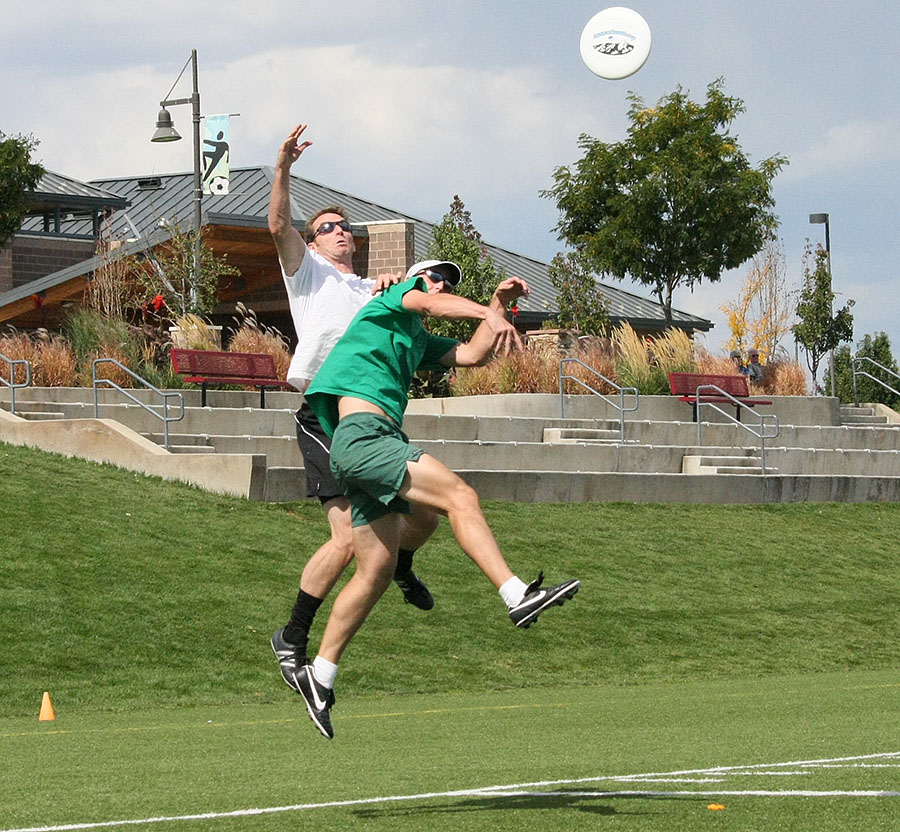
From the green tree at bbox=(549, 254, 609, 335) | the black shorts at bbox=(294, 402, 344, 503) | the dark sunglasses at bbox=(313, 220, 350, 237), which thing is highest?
the green tree at bbox=(549, 254, 609, 335)

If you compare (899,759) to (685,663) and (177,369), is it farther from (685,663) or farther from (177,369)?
(177,369)

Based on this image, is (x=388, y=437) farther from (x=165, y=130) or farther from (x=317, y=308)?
(x=165, y=130)

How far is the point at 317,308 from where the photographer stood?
7785 millimetres

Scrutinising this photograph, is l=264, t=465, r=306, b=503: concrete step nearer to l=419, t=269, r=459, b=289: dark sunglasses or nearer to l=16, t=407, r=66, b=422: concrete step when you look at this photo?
l=16, t=407, r=66, b=422: concrete step

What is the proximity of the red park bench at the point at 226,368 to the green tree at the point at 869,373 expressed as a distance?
71.2 feet

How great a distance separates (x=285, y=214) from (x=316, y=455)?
4.23ft

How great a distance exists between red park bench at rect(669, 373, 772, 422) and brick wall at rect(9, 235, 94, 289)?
768 inches

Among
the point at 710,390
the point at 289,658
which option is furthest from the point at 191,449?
the point at 289,658

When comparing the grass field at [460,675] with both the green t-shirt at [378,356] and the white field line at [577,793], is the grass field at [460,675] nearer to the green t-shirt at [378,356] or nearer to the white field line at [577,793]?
the white field line at [577,793]

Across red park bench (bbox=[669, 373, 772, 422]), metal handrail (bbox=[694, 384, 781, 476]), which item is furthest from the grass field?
red park bench (bbox=[669, 373, 772, 422])

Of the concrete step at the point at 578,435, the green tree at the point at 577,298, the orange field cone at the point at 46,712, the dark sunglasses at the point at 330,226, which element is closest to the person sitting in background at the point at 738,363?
the green tree at the point at 577,298

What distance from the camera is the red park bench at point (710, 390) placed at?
2716 centimetres

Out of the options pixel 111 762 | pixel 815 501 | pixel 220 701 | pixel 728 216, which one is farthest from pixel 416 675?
pixel 728 216

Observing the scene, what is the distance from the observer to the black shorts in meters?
7.32
